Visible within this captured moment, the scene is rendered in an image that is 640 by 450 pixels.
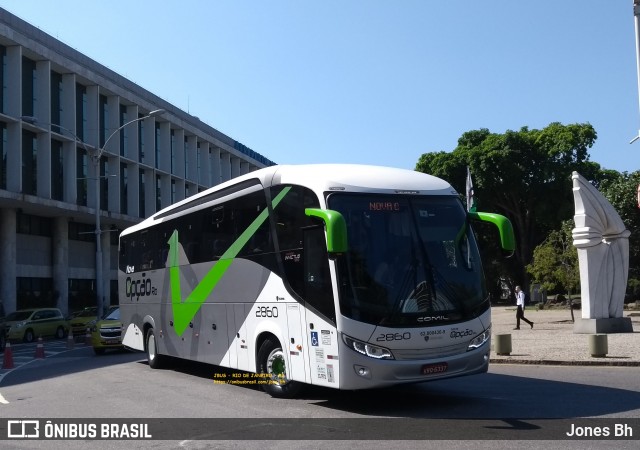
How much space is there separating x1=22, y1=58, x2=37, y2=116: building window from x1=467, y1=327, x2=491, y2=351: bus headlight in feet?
133

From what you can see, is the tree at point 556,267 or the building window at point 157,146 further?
the building window at point 157,146

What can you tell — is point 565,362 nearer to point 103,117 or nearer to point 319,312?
point 319,312

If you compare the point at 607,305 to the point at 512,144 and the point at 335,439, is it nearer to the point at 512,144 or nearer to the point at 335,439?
the point at 335,439

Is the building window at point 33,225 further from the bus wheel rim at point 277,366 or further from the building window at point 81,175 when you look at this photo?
the bus wheel rim at point 277,366

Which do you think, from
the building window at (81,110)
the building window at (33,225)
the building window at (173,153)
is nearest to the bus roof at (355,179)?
the building window at (33,225)

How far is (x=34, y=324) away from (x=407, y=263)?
3127cm

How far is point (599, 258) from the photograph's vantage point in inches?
987

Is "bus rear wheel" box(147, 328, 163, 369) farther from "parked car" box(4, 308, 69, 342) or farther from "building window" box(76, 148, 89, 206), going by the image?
"building window" box(76, 148, 89, 206)

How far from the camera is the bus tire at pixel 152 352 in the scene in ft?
62.8

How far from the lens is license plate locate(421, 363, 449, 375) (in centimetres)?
1075

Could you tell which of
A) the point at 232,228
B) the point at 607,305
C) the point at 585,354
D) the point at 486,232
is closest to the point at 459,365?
the point at 232,228

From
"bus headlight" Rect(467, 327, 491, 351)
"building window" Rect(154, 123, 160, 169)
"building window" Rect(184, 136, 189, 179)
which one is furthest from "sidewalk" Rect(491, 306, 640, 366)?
"building window" Rect(184, 136, 189, 179)

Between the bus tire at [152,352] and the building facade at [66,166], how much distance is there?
1991cm

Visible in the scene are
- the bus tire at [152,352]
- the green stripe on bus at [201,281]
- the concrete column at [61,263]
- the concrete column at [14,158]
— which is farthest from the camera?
the concrete column at [61,263]
